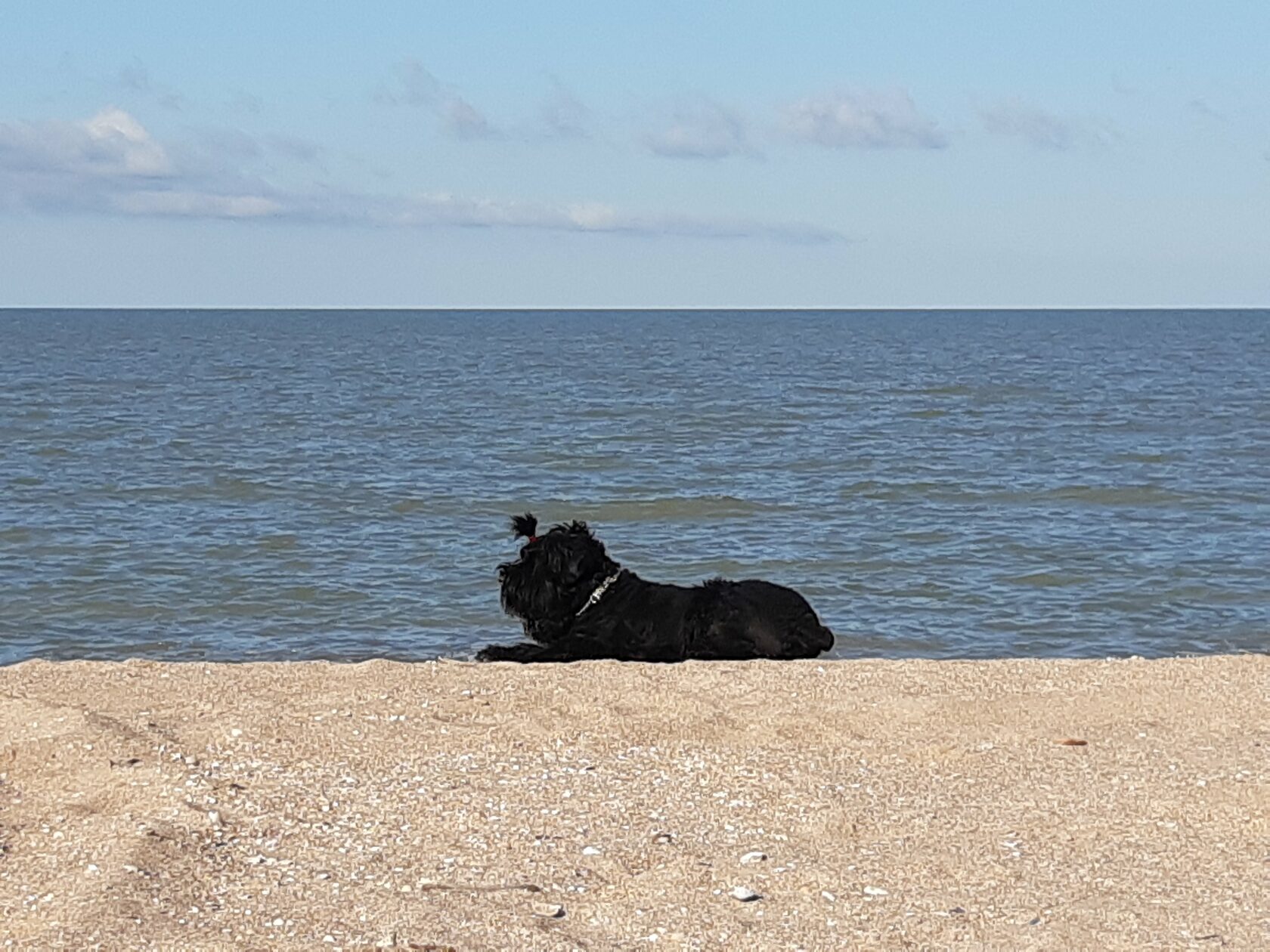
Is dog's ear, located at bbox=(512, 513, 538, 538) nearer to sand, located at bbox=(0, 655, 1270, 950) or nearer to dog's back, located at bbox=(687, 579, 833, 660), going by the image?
dog's back, located at bbox=(687, 579, 833, 660)

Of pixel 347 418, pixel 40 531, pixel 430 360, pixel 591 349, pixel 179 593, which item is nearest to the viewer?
pixel 179 593

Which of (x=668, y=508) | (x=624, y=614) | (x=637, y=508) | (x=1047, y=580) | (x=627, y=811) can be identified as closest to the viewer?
(x=627, y=811)

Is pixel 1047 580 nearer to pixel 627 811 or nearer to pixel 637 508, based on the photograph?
pixel 637 508

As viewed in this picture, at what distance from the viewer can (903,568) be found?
13055mm

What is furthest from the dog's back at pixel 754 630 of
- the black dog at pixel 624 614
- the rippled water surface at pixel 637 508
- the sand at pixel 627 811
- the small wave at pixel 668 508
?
the small wave at pixel 668 508

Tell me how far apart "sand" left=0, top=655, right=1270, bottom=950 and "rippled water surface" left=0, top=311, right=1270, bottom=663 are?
343cm

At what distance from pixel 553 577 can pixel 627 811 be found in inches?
136

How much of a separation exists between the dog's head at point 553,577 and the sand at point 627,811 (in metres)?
1.28

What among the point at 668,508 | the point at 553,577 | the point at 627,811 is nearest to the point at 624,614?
the point at 553,577

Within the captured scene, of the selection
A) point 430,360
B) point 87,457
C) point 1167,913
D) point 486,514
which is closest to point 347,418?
point 87,457

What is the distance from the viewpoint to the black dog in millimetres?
8492

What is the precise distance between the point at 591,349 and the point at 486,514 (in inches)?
2138

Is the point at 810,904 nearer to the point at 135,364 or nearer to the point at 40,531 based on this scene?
the point at 40,531

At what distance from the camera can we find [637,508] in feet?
55.6
